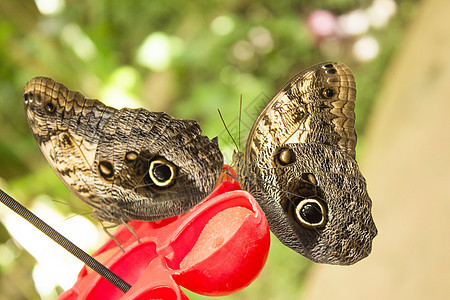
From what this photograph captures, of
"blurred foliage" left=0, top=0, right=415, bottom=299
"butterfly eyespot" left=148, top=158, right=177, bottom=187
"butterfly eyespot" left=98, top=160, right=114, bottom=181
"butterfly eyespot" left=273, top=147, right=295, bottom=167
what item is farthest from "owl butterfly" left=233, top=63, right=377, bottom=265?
"blurred foliage" left=0, top=0, right=415, bottom=299

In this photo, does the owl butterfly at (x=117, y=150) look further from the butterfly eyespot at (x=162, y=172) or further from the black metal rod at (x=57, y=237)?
the black metal rod at (x=57, y=237)

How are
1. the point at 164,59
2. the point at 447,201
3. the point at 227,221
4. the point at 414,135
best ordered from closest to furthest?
the point at 227,221
the point at 447,201
the point at 414,135
the point at 164,59

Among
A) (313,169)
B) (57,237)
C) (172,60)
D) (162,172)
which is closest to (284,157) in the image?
(313,169)

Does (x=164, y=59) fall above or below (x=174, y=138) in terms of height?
above

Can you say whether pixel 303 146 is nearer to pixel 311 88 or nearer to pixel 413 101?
pixel 311 88

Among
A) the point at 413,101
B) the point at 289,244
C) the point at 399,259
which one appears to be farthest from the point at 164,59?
the point at 289,244

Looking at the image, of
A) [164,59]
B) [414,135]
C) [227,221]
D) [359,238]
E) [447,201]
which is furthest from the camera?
[164,59]

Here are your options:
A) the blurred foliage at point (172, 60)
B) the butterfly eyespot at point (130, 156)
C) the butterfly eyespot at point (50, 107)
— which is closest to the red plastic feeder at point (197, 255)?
the butterfly eyespot at point (130, 156)
